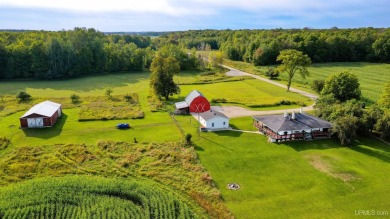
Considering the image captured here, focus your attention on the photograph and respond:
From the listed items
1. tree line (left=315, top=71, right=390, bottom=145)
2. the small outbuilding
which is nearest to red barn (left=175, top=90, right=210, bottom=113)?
the small outbuilding

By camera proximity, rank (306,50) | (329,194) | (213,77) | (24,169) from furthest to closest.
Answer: (306,50) → (213,77) → (24,169) → (329,194)

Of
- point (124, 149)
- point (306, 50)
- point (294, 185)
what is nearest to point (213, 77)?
point (306, 50)

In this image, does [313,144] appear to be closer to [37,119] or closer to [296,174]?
[296,174]

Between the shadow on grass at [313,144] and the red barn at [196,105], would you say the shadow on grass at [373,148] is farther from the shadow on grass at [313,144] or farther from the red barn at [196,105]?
the red barn at [196,105]

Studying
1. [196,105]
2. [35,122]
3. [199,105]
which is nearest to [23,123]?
[35,122]

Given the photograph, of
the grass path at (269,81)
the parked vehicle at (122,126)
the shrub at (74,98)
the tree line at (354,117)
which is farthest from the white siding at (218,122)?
the shrub at (74,98)

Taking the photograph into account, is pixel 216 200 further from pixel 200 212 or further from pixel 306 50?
pixel 306 50
